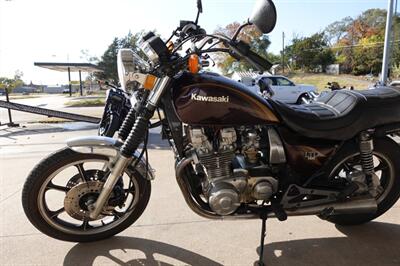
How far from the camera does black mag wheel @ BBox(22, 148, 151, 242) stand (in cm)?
224

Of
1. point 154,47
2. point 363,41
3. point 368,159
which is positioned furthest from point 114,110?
point 363,41

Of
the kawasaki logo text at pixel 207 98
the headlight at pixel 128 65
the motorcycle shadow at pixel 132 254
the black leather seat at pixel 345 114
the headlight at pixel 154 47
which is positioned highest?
the headlight at pixel 154 47

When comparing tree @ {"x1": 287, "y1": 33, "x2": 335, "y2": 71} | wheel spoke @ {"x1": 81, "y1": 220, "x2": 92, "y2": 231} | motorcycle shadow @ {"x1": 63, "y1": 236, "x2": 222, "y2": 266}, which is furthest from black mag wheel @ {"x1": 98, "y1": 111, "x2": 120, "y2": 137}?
tree @ {"x1": 287, "y1": 33, "x2": 335, "y2": 71}

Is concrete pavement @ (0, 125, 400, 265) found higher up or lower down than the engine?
lower down

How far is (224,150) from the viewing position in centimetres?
210

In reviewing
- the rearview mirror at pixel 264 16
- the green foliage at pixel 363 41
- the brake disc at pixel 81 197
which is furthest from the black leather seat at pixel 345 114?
the green foliage at pixel 363 41

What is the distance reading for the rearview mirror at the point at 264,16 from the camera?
1.77m

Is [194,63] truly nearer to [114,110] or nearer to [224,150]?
[224,150]

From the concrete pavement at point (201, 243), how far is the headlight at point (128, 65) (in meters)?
1.21

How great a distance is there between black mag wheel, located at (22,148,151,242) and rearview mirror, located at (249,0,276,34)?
1.34m

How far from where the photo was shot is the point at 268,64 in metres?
1.98

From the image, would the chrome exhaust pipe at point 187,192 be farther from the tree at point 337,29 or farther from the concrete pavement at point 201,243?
the tree at point 337,29

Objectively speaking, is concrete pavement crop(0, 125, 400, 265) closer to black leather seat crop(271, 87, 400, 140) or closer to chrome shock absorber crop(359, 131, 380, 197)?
chrome shock absorber crop(359, 131, 380, 197)

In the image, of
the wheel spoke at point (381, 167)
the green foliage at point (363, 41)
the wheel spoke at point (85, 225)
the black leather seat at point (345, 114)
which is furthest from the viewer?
the green foliage at point (363, 41)
